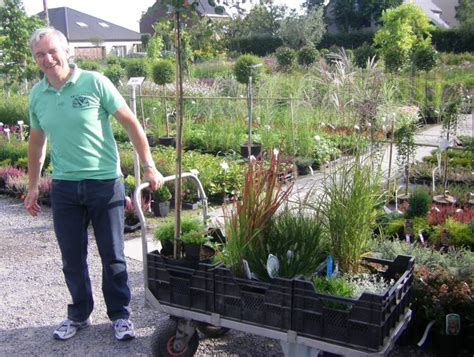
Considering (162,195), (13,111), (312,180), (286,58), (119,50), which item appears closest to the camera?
(162,195)

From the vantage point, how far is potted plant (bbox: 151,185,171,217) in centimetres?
607

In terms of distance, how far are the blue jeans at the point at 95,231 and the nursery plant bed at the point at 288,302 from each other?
44 centimetres

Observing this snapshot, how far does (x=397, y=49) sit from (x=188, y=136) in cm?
654

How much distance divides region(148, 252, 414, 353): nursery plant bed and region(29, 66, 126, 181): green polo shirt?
0.67 metres

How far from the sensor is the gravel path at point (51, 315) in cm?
329

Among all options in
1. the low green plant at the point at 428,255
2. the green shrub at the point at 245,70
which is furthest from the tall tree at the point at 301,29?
the low green plant at the point at 428,255

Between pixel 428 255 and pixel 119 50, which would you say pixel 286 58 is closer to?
pixel 428 255

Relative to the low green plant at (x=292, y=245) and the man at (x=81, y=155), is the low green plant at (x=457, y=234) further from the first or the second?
the man at (x=81, y=155)

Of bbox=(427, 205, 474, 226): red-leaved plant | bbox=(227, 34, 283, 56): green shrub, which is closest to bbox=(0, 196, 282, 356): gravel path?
bbox=(427, 205, 474, 226): red-leaved plant

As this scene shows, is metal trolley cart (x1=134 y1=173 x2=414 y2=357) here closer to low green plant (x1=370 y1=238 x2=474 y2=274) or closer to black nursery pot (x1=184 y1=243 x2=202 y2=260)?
black nursery pot (x1=184 y1=243 x2=202 y2=260)

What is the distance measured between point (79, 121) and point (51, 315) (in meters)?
1.56

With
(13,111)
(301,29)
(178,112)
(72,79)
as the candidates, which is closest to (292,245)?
(178,112)

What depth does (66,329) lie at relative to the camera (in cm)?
344

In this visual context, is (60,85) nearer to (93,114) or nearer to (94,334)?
(93,114)
